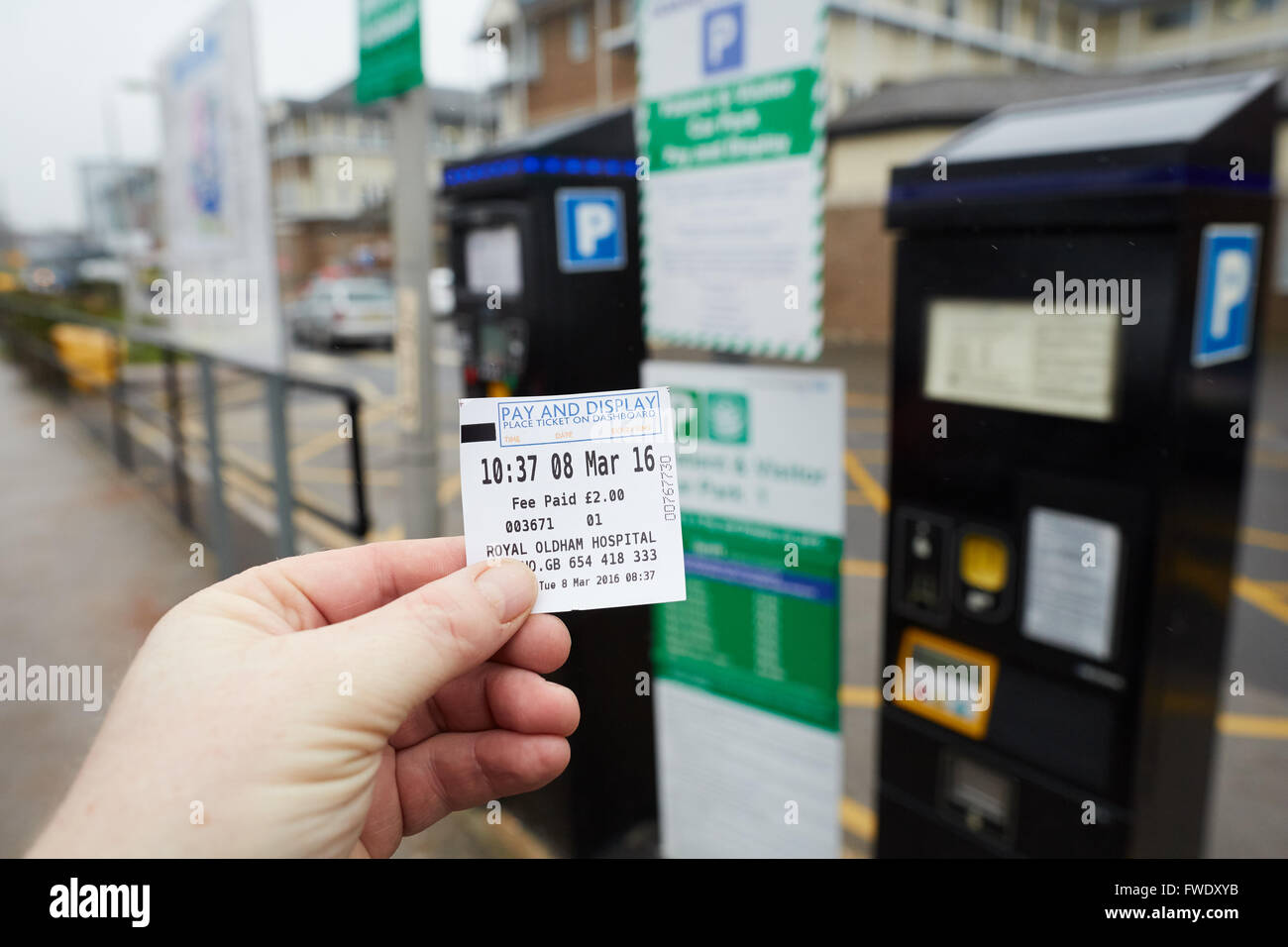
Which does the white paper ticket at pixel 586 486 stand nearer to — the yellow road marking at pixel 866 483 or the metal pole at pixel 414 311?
the metal pole at pixel 414 311

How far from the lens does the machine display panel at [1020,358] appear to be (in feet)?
5.15

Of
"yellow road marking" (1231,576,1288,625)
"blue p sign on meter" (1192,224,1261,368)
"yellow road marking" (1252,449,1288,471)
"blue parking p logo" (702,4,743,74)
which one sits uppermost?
"blue parking p logo" (702,4,743,74)

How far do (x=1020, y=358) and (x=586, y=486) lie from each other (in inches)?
50.3

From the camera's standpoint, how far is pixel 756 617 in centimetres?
202

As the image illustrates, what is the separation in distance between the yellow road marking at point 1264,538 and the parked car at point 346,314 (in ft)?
18.0

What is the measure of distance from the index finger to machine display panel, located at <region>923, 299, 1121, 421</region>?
4.06 ft

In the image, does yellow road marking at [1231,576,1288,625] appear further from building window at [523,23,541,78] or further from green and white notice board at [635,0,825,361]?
building window at [523,23,541,78]

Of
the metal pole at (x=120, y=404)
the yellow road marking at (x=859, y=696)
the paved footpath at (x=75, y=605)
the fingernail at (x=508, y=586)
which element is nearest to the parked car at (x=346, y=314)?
the paved footpath at (x=75, y=605)

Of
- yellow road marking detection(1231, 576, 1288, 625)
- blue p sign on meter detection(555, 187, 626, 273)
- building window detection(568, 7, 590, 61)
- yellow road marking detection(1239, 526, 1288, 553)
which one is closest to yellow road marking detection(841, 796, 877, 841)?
blue p sign on meter detection(555, 187, 626, 273)

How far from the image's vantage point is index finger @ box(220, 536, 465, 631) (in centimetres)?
86

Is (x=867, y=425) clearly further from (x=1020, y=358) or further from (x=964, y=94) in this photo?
(x=1020, y=358)

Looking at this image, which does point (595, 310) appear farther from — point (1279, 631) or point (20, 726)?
point (1279, 631)

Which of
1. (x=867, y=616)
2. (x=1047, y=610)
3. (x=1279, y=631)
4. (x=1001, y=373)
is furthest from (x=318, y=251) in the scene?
(x=1279, y=631)

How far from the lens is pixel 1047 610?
171 cm
